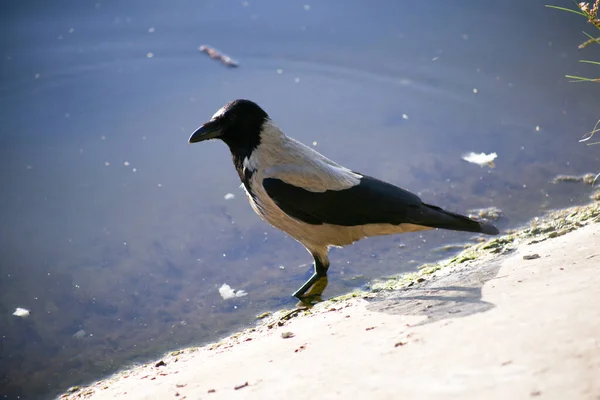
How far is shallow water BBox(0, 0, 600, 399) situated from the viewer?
200 inches

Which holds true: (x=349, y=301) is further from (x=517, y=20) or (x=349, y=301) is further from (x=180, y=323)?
(x=517, y=20)

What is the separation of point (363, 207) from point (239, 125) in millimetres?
1023

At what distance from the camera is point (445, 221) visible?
457 centimetres

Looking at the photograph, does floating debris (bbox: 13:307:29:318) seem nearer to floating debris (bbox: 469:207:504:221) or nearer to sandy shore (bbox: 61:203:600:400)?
sandy shore (bbox: 61:203:600:400)

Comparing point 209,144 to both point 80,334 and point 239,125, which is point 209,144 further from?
point 80,334

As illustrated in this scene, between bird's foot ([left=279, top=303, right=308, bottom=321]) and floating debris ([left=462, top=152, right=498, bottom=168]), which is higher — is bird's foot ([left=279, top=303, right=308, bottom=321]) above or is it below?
below

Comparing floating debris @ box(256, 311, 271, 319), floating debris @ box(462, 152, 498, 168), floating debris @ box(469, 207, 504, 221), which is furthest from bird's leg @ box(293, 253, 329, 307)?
floating debris @ box(462, 152, 498, 168)

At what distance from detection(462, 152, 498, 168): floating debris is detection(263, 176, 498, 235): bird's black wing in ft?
6.63

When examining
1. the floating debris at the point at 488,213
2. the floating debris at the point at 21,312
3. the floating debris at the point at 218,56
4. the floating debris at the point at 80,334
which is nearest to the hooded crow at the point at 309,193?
the floating debris at the point at 488,213

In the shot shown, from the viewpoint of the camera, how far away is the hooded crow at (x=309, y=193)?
15.0 feet

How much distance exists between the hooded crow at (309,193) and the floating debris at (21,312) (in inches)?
69.1

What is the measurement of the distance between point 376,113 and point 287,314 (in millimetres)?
3368

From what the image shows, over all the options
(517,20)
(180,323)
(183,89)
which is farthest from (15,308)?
(517,20)

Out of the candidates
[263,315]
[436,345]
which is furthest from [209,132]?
[436,345]
